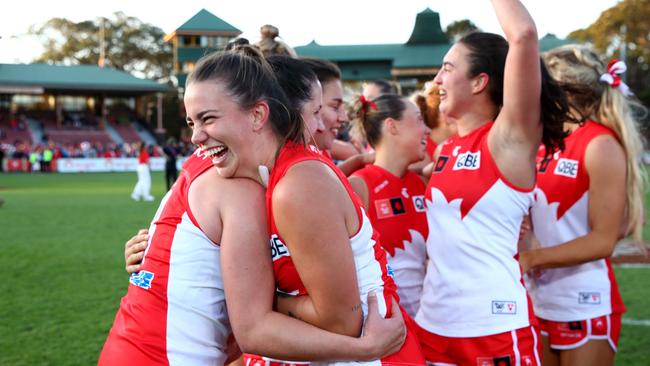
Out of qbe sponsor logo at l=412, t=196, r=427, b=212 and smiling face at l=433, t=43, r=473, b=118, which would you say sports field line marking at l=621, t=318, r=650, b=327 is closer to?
qbe sponsor logo at l=412, t=196, r=427, b=212

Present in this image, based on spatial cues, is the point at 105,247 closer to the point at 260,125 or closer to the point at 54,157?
the point at 260,125

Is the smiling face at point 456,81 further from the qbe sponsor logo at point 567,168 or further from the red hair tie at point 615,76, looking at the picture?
the red hair tie at point 615,76

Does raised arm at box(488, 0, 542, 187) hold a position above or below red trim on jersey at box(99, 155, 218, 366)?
above

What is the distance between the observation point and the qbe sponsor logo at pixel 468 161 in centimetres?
291

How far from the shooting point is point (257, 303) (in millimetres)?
2004

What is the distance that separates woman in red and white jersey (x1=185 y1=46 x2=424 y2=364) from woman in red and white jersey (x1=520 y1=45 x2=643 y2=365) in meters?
1.48

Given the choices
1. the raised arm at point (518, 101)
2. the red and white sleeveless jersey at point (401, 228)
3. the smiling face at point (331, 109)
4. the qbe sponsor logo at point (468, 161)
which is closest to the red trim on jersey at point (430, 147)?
the red and white sleeveless jersey at point (401, 228)

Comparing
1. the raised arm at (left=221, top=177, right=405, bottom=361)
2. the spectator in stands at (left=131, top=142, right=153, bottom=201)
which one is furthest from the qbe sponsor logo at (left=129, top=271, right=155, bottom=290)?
the spectator in stands at (left=131, top=142, right=153, bottom=201)

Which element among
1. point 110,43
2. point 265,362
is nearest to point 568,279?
point 265,362

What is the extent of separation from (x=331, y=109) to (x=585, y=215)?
147cm

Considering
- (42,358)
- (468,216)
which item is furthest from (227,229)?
(42,358)

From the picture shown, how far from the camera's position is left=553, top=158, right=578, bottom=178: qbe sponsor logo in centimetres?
342

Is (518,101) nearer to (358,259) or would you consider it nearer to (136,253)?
(358,259)

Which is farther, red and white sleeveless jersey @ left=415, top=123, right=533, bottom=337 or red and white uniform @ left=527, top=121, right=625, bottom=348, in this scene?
red and white uniform @ left=527, top=121, right=625, bottom=348
